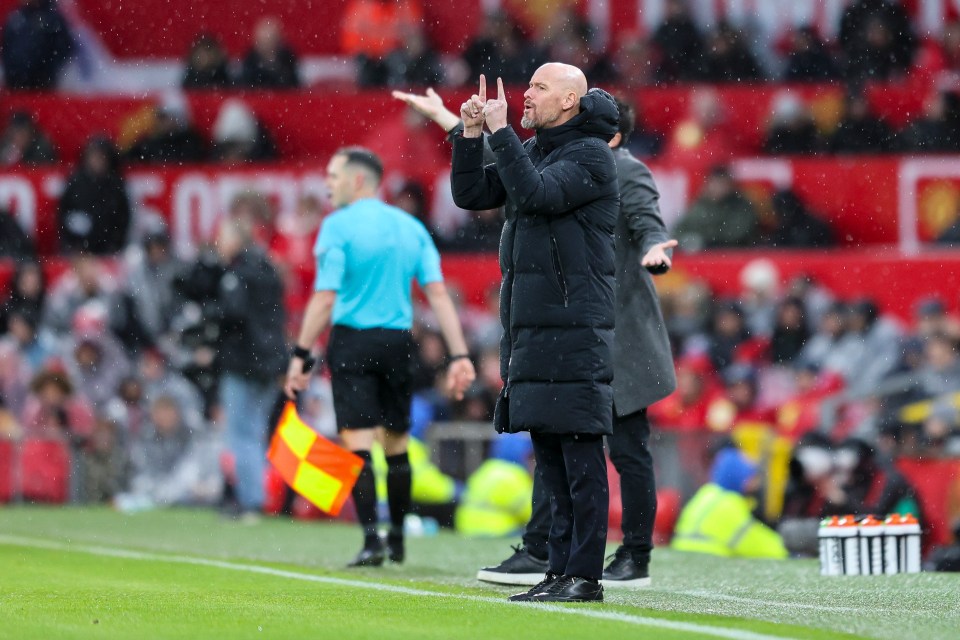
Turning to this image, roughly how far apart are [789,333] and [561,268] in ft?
29.6

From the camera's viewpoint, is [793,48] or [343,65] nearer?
[793,48]

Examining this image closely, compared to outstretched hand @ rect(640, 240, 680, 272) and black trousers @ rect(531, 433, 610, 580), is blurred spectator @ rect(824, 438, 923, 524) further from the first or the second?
black trousers @ rect(531, 433, 610, 580)

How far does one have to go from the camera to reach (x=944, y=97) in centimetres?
1891

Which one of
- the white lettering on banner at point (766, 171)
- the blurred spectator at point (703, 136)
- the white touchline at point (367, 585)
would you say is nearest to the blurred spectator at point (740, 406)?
the white lettering on banner at point (766, 171)

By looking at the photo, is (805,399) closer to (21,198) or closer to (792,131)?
(792,131)

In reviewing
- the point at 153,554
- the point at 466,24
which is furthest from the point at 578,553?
the point at 466,24

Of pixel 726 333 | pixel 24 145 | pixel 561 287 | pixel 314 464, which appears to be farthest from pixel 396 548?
pixel 24 145

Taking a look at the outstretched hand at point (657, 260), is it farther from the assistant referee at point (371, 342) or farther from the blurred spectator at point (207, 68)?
the blurred spectator at point (207, 68)

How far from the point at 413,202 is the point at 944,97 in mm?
5409

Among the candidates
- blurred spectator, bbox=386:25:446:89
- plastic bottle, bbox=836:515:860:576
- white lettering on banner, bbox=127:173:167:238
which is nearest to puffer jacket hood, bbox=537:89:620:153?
plastic bottle, bbox=836:515:860:576

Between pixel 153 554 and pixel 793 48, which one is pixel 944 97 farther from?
pixel 153 554

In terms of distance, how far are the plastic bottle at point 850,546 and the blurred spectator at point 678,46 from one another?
11464mm

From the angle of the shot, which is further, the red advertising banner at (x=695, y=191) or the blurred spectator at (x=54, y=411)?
the red advertising banner at (x=695, y=191)

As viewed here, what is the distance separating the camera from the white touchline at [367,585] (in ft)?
21.5
